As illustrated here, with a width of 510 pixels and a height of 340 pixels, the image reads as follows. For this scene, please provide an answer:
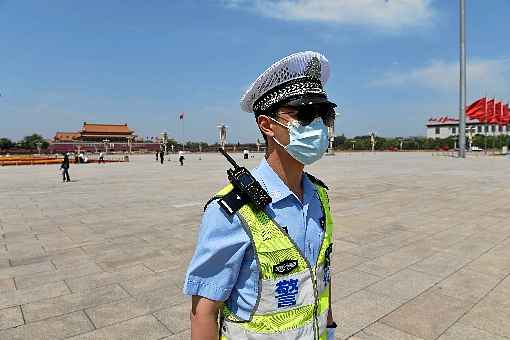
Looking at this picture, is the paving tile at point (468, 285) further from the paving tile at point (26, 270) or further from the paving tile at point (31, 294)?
the paving tile at point (26, 270)

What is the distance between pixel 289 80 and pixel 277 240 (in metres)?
0.66

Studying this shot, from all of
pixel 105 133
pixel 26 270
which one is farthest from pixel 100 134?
pixel 26 270

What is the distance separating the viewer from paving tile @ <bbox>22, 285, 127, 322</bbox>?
3582 millimetres

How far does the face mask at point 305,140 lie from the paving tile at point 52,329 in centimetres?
291

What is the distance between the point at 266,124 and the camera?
1.51 meters

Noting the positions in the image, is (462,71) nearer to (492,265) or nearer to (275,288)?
(492,265)

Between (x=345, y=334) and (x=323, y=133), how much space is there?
2379 mm

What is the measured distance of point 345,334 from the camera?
124 inches

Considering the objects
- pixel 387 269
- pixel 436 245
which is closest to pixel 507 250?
pixel 436 245

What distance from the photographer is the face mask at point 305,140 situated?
149 centimetres

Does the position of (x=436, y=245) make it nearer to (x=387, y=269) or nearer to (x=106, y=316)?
(x=387, y=269)

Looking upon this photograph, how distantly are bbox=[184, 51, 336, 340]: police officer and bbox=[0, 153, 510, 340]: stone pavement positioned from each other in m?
2.07

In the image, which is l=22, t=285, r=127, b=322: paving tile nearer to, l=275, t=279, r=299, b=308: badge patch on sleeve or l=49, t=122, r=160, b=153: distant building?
l=275, t=279, r=299, b=308: badge patch on sleeve

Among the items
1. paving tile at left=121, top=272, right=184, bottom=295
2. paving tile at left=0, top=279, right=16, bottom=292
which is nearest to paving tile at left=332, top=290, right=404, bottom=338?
paving tile at left=121, top=272, right=184, bottom=295
